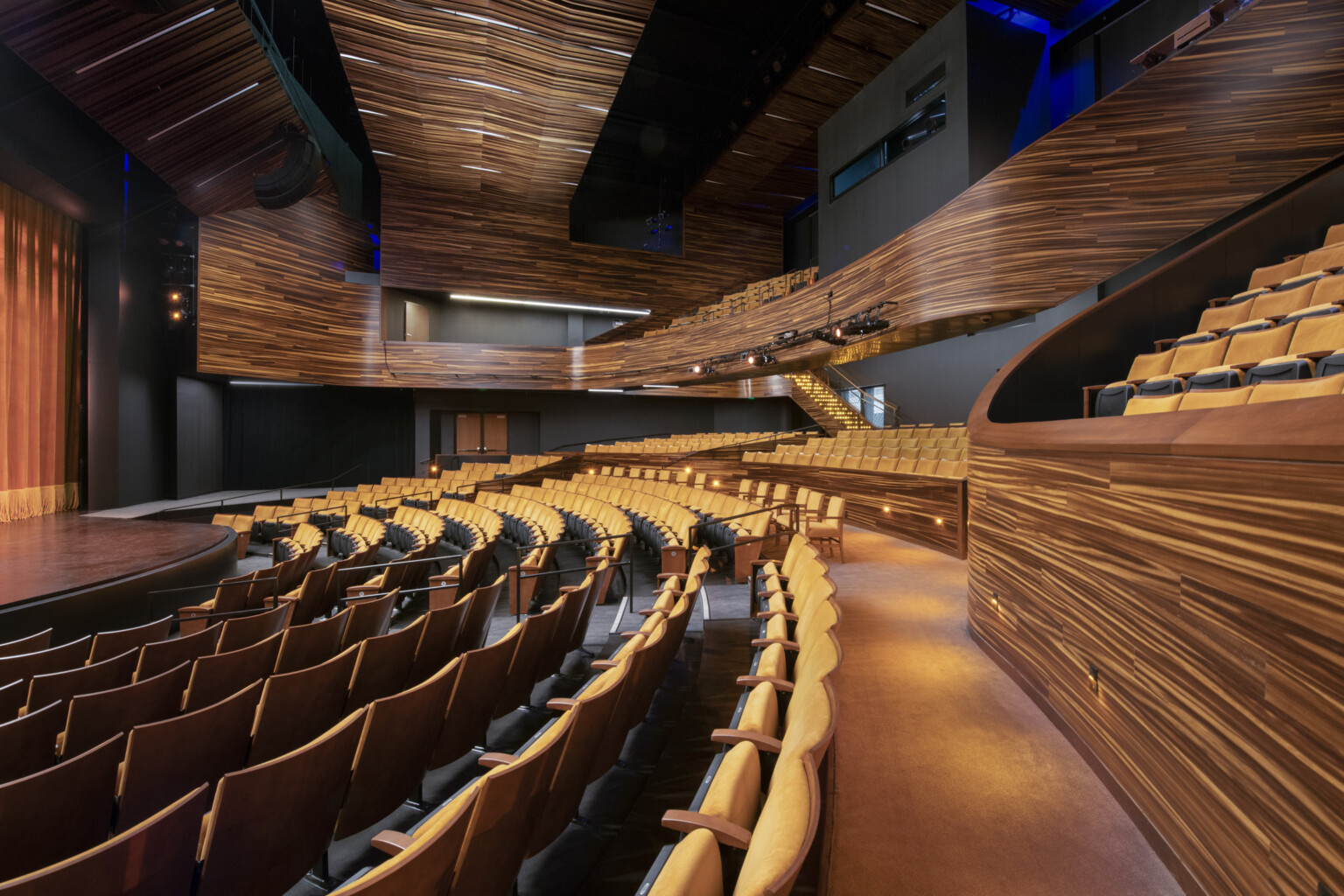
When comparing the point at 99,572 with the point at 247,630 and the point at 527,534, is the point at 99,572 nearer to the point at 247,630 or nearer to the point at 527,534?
the point at 247,630

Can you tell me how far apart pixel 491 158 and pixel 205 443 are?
519 cm

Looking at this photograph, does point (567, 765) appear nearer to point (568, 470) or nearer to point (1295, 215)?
point (1295, 215)

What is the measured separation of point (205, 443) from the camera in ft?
26.9

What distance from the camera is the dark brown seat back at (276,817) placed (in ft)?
3.06

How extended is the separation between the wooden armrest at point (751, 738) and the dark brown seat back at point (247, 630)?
6.13 ft

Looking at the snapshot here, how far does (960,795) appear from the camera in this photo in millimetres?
1328

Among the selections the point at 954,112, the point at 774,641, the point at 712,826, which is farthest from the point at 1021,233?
the point at 712,826

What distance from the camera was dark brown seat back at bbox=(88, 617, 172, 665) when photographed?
2227 mm

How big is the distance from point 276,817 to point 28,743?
79cm

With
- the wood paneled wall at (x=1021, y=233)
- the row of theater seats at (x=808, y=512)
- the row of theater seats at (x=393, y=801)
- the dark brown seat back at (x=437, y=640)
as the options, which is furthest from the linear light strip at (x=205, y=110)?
the row of theater seats at (x=393, y=801)

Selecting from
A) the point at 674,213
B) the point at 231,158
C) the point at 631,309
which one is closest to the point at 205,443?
the point at 231,158

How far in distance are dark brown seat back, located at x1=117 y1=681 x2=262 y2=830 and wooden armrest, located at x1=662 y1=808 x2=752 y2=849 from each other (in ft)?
3.21

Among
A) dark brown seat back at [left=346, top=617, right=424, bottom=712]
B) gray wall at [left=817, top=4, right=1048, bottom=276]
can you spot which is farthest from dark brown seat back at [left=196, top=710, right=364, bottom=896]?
gray wall at [left=817, top=4, right=1048, bottom=276]

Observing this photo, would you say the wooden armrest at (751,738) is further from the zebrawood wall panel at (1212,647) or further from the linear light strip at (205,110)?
the linear light strip at (205,110)
